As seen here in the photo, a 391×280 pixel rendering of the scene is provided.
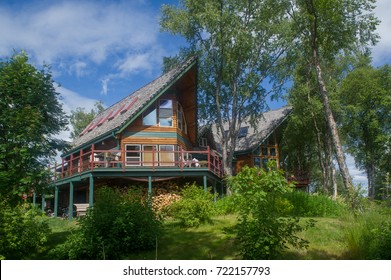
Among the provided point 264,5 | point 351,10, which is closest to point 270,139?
point 264,5

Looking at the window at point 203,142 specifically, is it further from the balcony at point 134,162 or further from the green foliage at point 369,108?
the green foliage at point 369,108

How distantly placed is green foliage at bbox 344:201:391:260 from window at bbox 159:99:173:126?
16.8m

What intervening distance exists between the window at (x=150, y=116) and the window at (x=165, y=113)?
43 cm

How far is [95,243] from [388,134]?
34.2 metres

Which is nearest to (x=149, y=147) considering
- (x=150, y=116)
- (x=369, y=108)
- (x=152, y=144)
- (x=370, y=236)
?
(x=152, y=144)

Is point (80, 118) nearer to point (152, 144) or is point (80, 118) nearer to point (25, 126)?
point (152, 144)

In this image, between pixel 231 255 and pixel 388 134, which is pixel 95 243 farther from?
pixel 388 134

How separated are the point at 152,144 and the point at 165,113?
8.10 ft

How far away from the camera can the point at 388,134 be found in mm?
36875

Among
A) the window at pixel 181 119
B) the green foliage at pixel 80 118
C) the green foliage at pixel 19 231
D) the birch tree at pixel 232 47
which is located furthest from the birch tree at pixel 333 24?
the green foliage at pixel 80 118

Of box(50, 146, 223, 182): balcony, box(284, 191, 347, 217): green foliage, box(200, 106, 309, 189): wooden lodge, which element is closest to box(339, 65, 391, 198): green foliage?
box(200, 106, 309, 189): wooden lodge

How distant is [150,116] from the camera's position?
2577cm

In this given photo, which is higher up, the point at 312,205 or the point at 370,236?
the point at 312,205

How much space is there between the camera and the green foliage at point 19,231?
33.4ft
